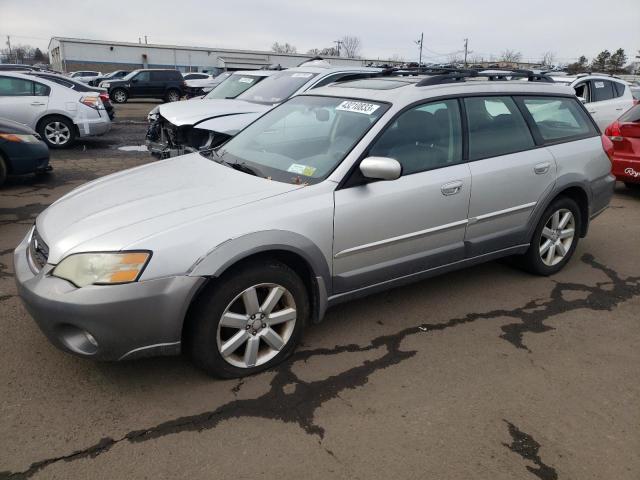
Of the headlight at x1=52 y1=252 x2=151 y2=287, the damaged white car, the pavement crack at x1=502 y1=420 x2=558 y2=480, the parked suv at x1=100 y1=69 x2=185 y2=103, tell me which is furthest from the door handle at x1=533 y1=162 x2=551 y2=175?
the parked suv at x1=100 y1=69 x2=185 y2=103

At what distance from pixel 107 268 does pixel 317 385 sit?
1.30 m

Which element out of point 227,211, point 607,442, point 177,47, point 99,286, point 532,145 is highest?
point 177,47

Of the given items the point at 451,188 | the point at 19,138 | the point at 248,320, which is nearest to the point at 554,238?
the point at 451,188

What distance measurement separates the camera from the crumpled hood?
721cm

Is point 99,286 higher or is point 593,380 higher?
point 99,286

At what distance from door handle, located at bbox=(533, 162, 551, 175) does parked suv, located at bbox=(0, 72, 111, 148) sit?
9.20 meters

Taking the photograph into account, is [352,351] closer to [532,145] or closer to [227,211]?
[227,211]

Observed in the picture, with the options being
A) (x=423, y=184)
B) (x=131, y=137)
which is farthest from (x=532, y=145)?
(x=131, y=137)

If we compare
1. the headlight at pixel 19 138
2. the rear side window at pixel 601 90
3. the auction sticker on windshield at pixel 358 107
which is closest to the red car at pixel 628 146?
the rear side window at pixel 601 90

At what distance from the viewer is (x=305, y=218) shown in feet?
9.83

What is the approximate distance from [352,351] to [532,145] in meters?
2.27

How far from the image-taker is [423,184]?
11.4 feet

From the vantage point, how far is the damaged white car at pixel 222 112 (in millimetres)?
6926

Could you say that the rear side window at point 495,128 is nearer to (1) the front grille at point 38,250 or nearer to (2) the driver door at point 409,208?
(2) the driver door at point 409,208
